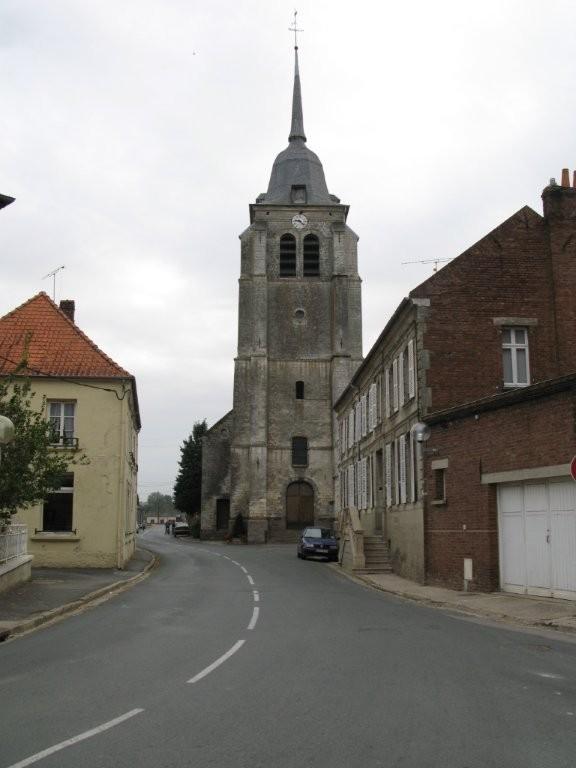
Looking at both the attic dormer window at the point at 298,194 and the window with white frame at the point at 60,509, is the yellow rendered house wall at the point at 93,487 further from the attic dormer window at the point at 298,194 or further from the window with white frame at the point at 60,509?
the attic dormer window at the point at 298,194

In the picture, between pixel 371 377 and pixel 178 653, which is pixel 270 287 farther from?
pixel 178 653

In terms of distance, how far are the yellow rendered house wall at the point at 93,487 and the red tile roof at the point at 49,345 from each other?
1.63ft

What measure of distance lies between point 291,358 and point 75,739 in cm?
5203

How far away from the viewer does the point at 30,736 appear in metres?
6.24

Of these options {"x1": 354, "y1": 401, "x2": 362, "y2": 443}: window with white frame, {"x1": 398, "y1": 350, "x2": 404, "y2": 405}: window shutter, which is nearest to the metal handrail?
{"x1": 398, "y1": 350, "x2": 404, "y2": 405}: window shutter

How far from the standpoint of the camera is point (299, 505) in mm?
56062

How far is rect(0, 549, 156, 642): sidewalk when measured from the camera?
14.1 metres

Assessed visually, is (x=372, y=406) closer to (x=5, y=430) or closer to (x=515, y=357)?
(x=515, y=357)

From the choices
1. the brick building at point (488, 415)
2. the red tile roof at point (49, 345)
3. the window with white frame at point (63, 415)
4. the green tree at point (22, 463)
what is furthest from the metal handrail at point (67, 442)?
the brick building at point (488, 415)

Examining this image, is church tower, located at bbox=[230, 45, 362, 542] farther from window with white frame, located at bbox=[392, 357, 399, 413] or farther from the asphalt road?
the asphalt road

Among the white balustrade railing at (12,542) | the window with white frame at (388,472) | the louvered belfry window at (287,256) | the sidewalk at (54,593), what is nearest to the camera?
the sidewalk at (54,593)

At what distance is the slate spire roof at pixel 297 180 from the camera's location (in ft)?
207

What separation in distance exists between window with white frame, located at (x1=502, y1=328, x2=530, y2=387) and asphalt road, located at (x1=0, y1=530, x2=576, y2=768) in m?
10.0

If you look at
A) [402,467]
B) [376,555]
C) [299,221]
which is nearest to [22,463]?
[402,467]
